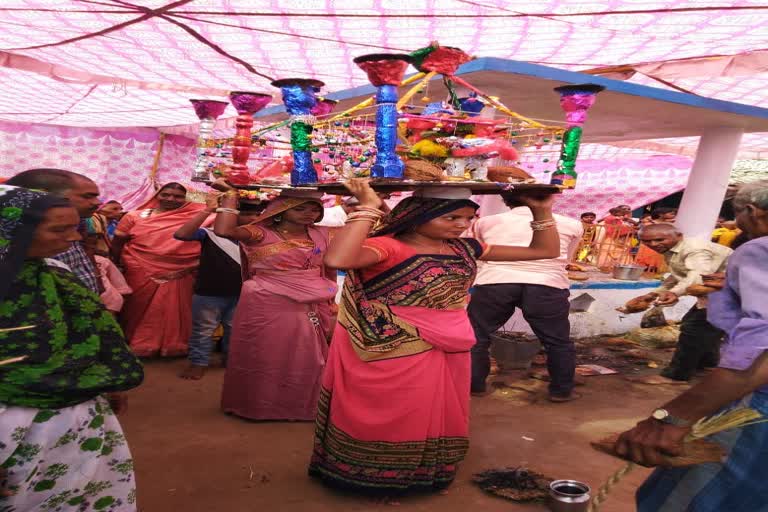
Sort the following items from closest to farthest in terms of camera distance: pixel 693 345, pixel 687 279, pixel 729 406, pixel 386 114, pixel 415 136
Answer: pixel 729 406, pixel 386 114, pixel 415 136, pixel 687 279, pixel 693 345

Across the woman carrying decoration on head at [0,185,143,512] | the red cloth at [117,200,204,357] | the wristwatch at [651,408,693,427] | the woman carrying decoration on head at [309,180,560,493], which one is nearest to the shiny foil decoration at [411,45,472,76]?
the woman carrying decoration on head at [309,180,560,493]

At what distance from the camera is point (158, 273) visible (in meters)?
6.31

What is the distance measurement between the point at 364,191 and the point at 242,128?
112 centimetres

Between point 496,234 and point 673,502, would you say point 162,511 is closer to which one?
point 673,502

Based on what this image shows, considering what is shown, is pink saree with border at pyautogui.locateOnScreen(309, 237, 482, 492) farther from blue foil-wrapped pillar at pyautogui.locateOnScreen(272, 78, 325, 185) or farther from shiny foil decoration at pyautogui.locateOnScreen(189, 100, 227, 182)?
shiny foil decoration at pyautogui.locateOnScreen(189, 100, 227, 182)

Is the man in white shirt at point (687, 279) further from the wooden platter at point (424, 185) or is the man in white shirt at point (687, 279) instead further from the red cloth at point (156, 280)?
the red cloth at point (156, 280)

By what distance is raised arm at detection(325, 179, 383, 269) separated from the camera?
9.00 ft

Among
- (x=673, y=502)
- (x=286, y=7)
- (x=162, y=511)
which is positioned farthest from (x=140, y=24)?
(x=673, y=502)

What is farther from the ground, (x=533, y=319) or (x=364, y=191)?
(x=364, y=191)

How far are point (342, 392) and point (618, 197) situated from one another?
42.8 feet

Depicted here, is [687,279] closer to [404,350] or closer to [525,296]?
[525,296]

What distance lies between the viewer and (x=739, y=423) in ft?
6.23

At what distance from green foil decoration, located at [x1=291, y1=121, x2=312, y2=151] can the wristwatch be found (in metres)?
1.89

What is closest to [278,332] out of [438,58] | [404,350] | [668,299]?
[404,350]
